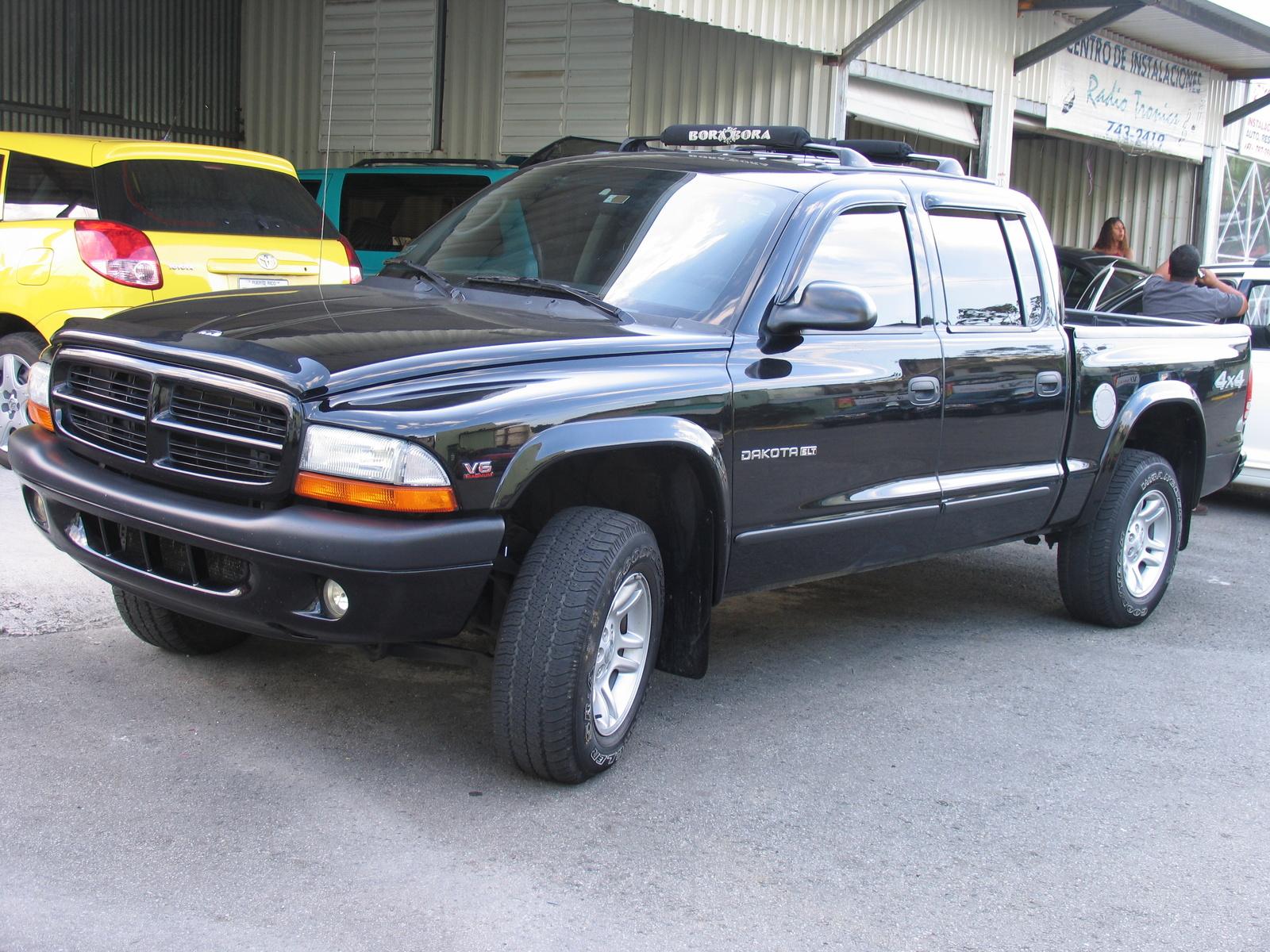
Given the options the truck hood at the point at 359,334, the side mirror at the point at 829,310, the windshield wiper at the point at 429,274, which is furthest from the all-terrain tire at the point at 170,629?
the side mirror at the point at 829,310

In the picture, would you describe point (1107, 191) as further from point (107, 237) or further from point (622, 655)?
point (622, 655)

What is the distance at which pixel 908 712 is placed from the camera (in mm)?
4684

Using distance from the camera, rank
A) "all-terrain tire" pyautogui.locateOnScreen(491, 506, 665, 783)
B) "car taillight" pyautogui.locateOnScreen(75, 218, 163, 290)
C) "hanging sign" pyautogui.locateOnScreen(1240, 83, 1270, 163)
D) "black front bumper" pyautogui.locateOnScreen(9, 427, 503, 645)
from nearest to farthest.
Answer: "black front bumper" pyautogui.locateOnScreen(9, 427, 503, 645)
"all-terrain tire" pyautogui.locateOnScreen(491, 506, 665, 783)
"car taillight" pyautogui.locateOnScreen(75, 218, 163, 290)
"hanging sign" pyautogui.locateOnScreen(1240, 83, 1270, 163)

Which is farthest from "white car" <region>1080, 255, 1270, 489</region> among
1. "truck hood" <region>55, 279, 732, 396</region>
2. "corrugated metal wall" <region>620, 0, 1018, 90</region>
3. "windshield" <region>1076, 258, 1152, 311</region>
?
"truck hood" <region>55, 279, 732, 396</region>

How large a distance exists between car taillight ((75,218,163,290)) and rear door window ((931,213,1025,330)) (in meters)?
3.82

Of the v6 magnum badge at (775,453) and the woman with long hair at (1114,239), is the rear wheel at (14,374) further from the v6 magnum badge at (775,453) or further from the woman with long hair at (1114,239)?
the woman with long hair at (1114,239)

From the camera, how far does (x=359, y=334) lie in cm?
360

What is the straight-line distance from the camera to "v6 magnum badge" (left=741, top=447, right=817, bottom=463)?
160 inches

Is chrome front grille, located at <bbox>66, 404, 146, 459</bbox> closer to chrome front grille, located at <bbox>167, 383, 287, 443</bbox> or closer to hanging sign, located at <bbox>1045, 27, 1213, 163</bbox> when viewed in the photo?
chrome front grille, located at <bbox>167, 383, 287, 443</bbox>

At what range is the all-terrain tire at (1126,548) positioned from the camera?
5.81 m

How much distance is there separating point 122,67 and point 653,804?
48.0ft

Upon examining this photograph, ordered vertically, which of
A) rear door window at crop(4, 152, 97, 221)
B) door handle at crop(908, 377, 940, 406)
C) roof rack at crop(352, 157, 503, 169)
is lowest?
door handle at crop(908, 377, 940, 406)

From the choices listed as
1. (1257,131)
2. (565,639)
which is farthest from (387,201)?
(1257,131)

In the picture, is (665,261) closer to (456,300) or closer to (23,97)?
(456,300)
